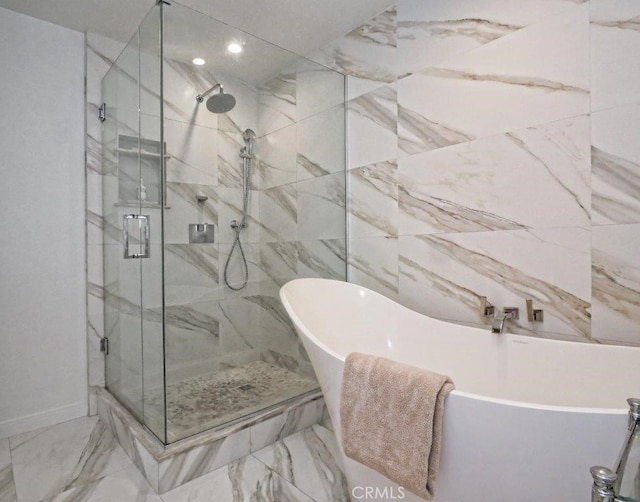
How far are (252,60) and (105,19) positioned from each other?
104 centimetres

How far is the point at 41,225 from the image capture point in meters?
2.23

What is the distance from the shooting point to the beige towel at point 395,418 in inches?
39.9

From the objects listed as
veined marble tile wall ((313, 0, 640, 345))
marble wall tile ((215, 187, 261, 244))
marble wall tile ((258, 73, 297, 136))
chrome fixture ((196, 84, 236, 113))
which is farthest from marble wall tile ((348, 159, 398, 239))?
chrome fixture ((196, 84, 236, 113))

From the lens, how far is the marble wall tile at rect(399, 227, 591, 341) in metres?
1.59

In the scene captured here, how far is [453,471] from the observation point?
3.32 feet

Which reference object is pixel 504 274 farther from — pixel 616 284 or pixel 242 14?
pixel 242 14

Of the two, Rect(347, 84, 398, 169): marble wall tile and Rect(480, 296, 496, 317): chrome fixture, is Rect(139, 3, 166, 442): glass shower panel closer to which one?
Rect(347, 84, 398, 169): marble wall tile

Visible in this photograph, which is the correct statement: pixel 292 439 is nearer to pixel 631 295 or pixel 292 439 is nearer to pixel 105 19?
pixel 631 295

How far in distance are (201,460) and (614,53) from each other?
2.48 metres

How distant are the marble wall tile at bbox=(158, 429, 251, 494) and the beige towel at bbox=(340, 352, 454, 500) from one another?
2.56 ft

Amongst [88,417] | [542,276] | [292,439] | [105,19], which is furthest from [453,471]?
[105,19]

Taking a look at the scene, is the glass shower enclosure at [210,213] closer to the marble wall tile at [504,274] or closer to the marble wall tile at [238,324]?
the marble wall tile at [238,324]

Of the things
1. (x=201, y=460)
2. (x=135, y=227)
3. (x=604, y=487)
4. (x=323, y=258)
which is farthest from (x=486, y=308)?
(x=135, y=227)

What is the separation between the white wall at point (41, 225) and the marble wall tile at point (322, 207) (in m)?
1.45
